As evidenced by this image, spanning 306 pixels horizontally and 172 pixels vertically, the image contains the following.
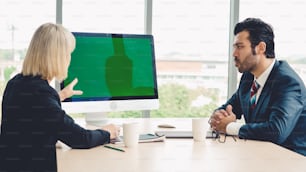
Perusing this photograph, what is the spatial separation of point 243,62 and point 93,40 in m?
0.83

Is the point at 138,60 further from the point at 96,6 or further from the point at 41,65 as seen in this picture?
the point at 96,6

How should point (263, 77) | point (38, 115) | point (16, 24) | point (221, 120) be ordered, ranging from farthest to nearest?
point (16, 24) → point (263, 77) → point (221, 120) → point (38, 115)

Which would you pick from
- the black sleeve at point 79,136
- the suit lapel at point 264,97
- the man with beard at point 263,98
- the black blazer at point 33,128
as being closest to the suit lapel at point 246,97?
the man with beard at point 263,98

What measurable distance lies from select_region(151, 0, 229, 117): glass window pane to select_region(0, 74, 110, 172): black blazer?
210 cm

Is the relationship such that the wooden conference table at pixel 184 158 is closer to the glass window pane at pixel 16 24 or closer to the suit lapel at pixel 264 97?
the suit lapel at pixel 264 97

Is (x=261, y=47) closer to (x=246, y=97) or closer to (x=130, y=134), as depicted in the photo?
(x=246, y=97)

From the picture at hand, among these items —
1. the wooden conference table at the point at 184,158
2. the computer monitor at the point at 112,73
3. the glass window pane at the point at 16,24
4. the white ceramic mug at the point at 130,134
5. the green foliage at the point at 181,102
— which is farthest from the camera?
the green foliage at the point at 181,102

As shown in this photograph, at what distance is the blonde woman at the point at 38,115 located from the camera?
4.40 feet

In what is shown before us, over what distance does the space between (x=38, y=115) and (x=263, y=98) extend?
1102 mm

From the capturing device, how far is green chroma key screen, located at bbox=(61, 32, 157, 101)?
1.84 m

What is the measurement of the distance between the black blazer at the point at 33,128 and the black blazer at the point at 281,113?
2.75 feet

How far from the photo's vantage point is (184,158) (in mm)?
1387

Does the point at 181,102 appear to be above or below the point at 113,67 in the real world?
below

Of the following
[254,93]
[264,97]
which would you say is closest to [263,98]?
[264,97]
